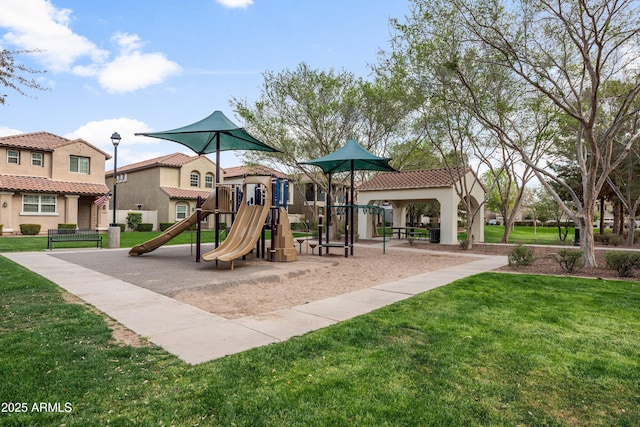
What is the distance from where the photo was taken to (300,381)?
3299 millimetres

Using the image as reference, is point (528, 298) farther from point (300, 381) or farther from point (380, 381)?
point (300, 381)

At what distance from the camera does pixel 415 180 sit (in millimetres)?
22109

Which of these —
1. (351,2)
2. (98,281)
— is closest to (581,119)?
(351,2)

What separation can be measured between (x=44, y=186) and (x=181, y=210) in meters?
10.5

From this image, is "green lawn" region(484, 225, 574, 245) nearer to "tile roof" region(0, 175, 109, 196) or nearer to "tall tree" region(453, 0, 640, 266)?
"tall tree" region(453, 0, 640, 266)

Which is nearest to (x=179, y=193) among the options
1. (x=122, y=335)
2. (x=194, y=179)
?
(x=194, y=179)

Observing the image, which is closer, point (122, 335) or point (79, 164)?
point (122, 335)

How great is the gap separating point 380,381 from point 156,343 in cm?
258

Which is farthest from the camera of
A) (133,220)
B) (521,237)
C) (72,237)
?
(133,220)

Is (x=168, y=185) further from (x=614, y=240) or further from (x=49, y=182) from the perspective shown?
(x=614, y=240)

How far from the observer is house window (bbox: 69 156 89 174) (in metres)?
27.7

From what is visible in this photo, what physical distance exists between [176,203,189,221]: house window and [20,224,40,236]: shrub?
1044 cm

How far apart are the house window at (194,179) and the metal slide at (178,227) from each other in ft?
75.9

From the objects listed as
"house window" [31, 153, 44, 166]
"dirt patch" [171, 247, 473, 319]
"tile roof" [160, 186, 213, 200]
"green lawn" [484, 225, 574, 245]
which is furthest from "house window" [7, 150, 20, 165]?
"green lawn" [484, 225, 574, 245]
